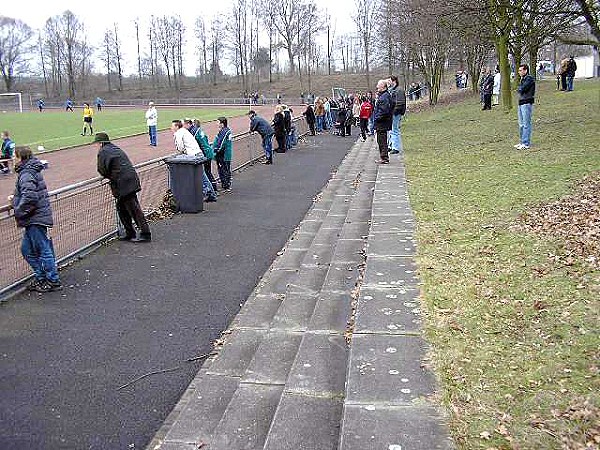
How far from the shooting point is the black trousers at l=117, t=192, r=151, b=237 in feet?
31.4

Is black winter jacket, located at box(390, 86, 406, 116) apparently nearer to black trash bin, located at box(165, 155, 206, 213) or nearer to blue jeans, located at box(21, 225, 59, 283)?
black trash bin, located at box(165, 155, 206, 213)

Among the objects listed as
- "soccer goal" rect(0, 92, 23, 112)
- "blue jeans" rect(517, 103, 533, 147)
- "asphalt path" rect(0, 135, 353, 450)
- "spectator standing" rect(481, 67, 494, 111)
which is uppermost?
"soccer goal" rect(0, 92, 23, 112)

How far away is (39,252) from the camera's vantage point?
7.51 meters

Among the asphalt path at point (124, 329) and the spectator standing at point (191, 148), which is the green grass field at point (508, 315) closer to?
the asphalt path at point (124, 329)

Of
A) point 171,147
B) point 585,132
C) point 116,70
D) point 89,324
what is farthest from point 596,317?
point 116,70

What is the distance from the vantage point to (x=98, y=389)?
495cm

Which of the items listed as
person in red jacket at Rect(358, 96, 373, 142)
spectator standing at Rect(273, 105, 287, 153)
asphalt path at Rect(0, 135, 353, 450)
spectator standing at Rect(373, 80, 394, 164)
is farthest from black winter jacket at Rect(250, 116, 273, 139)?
asphalt path at Rect(0, 135, 353, 450)

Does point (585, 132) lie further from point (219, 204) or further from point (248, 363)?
point (248, 363)

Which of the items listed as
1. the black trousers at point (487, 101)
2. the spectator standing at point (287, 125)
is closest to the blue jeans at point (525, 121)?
the spectator standing at point (287, 125)

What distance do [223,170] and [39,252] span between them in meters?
7.30

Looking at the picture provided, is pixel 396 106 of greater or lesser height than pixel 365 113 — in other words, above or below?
below

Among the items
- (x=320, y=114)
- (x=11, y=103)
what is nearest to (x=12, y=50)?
(x=11, y=103)

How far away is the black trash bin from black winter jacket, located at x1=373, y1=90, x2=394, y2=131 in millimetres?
4387

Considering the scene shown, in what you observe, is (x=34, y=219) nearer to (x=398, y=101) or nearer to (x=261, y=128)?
(x=398, y=101)
